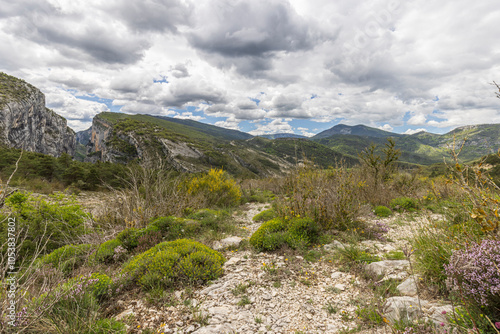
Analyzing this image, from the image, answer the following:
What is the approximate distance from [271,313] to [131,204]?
5.88m

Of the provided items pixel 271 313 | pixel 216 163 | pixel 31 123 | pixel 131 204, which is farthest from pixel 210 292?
pixel 31 123

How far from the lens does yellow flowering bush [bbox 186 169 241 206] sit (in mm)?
11141

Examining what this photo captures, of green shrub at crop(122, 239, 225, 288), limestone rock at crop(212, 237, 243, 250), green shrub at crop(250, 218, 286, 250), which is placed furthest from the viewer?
limestone rock at crop(212, 237, 243, 250)

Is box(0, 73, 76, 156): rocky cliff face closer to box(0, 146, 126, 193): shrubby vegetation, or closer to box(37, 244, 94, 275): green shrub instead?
box(0, 146, 126, 193): shrubby vegetation

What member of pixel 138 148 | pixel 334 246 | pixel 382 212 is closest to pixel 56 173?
pixel 334 246

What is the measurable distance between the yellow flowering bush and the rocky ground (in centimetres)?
669

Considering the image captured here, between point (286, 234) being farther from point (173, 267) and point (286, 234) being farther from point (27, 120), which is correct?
point (27, 120)

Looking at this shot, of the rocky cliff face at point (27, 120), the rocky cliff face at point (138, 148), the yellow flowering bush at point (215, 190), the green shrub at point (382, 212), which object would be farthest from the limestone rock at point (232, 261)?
the rocky cliff face at point (27, 120)

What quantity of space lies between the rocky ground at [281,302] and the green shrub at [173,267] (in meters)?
0.26

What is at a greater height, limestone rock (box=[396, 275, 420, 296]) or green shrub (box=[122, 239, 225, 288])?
limestone rock (box=[396, 275, 420, 296])

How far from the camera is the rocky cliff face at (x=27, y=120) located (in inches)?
2228

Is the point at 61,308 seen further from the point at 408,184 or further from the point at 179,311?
the point at 408,184

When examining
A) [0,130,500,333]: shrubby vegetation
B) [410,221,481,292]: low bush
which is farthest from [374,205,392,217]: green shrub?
[410,221,481,292]: low bush

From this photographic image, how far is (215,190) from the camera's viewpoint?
11.4 meters
